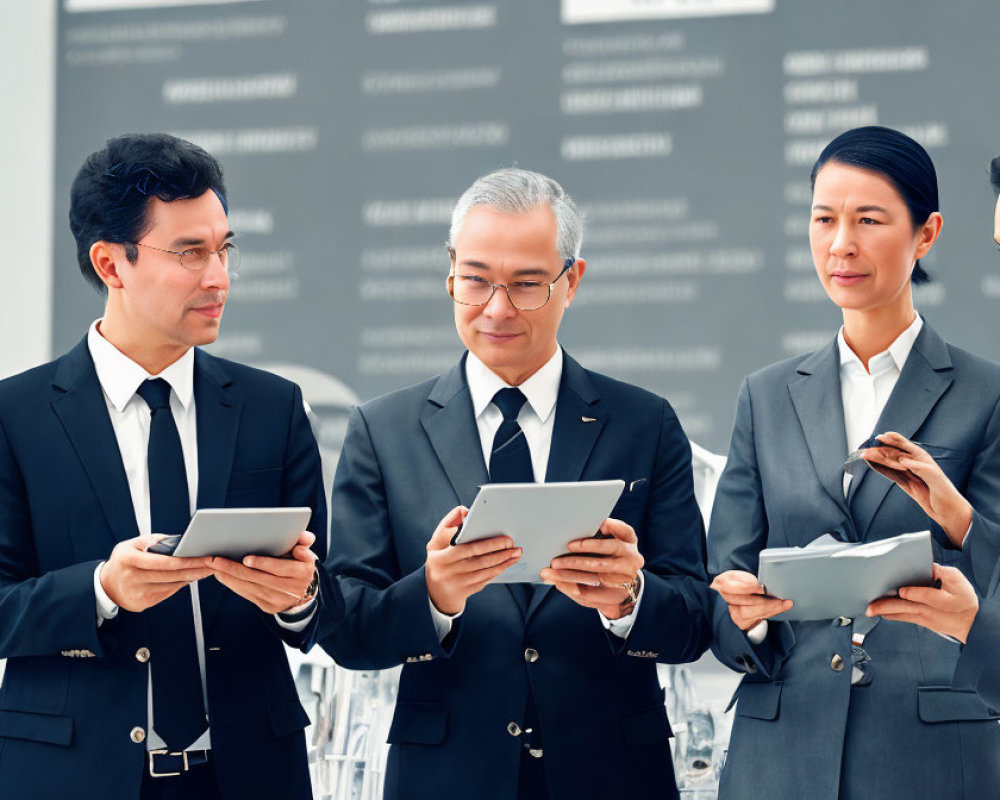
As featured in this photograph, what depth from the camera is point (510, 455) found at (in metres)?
2.38

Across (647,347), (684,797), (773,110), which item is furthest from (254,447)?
(773,110)

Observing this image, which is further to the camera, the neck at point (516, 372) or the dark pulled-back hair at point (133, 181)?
the neck at point (516, 372)

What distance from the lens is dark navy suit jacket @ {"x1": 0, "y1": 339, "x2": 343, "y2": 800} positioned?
2100mm

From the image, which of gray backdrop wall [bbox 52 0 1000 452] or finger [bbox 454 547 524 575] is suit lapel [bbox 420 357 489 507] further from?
gray backdrop wall [bbox 52 0 1000 452]

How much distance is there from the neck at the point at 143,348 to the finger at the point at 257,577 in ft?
1.67

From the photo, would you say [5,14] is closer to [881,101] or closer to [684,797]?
[881,101]

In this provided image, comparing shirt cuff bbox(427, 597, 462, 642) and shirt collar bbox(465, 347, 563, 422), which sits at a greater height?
shirt collar bbox(465, 347, 563, 422)

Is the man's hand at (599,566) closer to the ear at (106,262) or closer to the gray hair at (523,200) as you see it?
the gray hair at (523,200)

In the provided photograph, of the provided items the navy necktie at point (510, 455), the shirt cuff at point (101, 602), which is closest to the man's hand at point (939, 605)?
the navy necktie at point (510, 455)

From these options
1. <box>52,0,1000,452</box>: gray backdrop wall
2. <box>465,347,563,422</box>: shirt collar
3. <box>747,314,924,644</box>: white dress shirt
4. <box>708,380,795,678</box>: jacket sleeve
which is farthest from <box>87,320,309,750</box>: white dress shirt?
<box>52,0,1000,452</box>: gray backdrop wall

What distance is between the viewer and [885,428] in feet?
7.61

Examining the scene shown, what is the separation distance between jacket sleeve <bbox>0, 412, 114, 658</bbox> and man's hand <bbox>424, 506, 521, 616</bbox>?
56 cm

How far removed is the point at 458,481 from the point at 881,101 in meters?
2.62

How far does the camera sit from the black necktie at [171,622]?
2137mm
